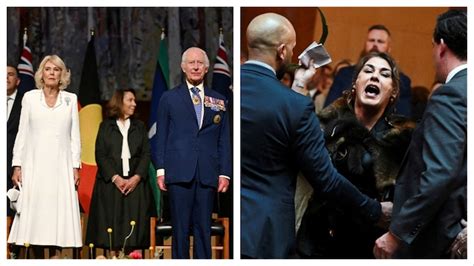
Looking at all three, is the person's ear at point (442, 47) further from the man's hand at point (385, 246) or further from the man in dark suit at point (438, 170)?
the man's hand at point (385, 246)

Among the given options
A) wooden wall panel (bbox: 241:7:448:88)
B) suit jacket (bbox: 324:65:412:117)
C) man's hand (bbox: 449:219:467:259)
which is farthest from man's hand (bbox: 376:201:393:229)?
wooden wall panel (bbox: 241:7:448:88)

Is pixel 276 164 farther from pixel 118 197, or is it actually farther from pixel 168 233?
pixel 118 197

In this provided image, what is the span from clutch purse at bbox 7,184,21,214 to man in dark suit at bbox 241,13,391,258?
159 centimetres

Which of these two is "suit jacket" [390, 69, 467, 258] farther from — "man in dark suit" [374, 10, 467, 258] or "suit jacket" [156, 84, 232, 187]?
"suit jacket" [156, 84, 232, 187]

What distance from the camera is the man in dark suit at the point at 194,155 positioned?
8.57m

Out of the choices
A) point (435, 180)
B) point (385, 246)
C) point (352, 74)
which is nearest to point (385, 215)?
point (385, 246)

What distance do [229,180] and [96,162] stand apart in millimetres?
975

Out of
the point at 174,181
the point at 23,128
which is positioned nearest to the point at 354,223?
the point at 174,181

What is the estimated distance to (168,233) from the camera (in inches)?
341

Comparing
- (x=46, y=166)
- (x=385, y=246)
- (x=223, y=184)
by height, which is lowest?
(x=385, y=246)

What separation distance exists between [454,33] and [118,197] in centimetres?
262

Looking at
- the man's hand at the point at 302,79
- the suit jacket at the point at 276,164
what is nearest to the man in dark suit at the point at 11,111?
the suit jacket at the point at 276,164

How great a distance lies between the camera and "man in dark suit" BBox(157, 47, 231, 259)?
8.57 metres
